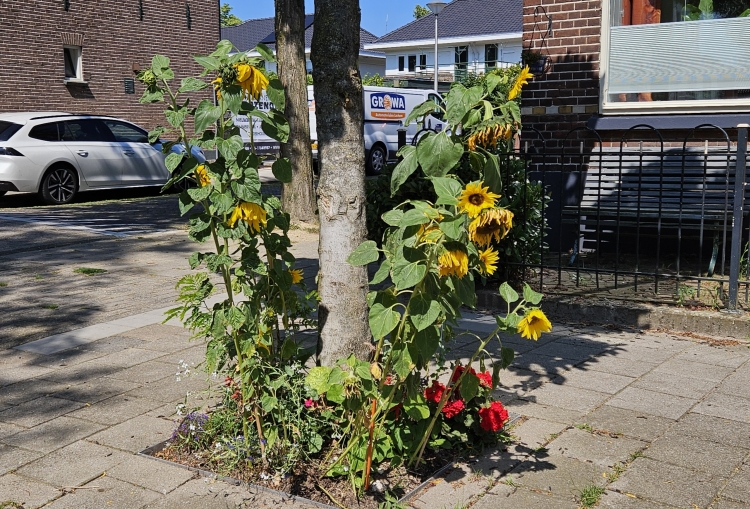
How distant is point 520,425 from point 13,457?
249 centimetres

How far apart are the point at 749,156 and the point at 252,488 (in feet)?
20.6

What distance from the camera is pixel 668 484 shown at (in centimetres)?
363

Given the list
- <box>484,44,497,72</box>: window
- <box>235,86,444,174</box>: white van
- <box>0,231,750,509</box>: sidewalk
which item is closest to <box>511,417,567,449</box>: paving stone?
<box>0,231,750,509</box>: sidewalk

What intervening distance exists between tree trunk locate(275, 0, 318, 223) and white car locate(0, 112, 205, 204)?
10.2 ft

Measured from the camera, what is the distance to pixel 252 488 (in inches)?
140

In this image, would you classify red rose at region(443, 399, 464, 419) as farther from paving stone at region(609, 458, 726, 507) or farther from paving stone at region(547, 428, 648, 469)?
paving stone at region(609, 458, 726, 507)

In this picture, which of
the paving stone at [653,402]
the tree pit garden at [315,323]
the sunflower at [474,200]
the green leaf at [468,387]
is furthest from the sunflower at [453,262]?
the paving stone at [653,402]

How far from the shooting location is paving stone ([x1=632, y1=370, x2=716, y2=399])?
488cm

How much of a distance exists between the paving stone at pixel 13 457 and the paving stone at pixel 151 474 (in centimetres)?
44

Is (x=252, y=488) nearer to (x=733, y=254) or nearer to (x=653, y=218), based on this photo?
(x=733, y=254)

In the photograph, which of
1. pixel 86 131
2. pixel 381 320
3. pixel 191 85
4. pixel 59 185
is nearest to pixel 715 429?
pixel 381 320

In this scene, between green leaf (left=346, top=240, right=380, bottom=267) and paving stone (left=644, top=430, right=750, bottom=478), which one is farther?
paving stone (left=644, top=430, right=750, bottom=478)

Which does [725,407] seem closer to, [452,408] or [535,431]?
[535,431]

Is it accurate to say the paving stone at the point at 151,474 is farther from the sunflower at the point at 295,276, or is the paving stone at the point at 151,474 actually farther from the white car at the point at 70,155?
the white car at the point at 70,155
